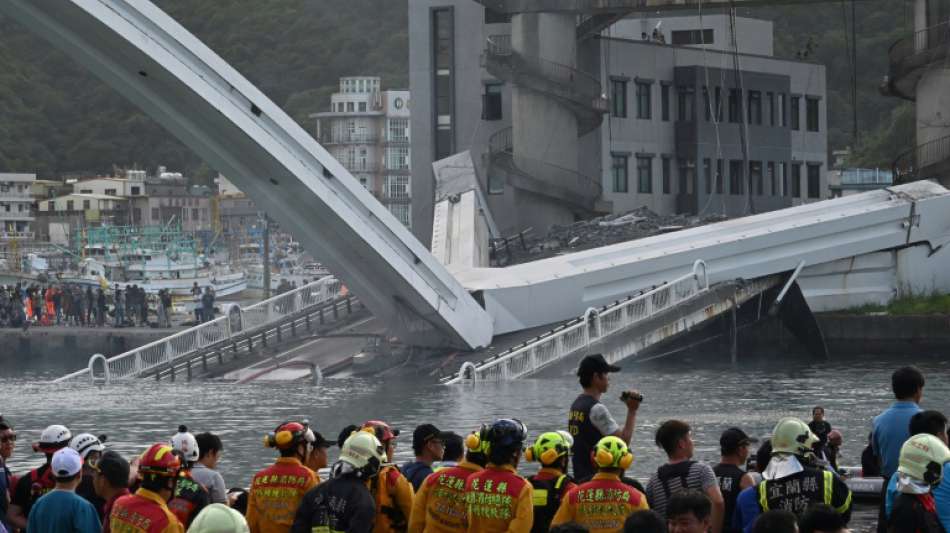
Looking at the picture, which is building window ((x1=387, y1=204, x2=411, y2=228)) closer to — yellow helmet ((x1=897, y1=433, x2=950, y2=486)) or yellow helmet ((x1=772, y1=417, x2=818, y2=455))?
yellow helmet ((x1=772, y1=417, x2=818, y2=455))

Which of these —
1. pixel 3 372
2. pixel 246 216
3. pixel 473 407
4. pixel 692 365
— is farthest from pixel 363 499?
pixel 246 216

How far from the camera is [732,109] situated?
67.4 metres

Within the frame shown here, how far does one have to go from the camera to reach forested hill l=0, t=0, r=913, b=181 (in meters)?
135

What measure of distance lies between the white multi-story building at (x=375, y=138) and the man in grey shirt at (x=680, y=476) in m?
133

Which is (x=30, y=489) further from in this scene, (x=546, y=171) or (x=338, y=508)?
(x=546, y=171)

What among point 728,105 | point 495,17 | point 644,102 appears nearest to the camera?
point 495,17

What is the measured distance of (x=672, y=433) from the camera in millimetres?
11094

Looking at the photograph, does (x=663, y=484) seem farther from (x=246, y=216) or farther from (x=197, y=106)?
(x=246, y=216)

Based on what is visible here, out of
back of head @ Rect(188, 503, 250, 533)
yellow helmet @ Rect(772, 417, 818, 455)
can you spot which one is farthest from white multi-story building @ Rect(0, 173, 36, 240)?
back of head @ Rect(188, 503, 250, 533)

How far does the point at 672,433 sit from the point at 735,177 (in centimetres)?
5776

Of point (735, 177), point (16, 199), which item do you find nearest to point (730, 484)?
point (735, 177)

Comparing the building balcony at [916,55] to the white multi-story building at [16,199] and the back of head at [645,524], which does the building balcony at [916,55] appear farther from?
the white multi-story building at [16,199]

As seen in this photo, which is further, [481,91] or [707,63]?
[707,63]

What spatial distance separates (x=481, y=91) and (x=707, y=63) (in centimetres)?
968
